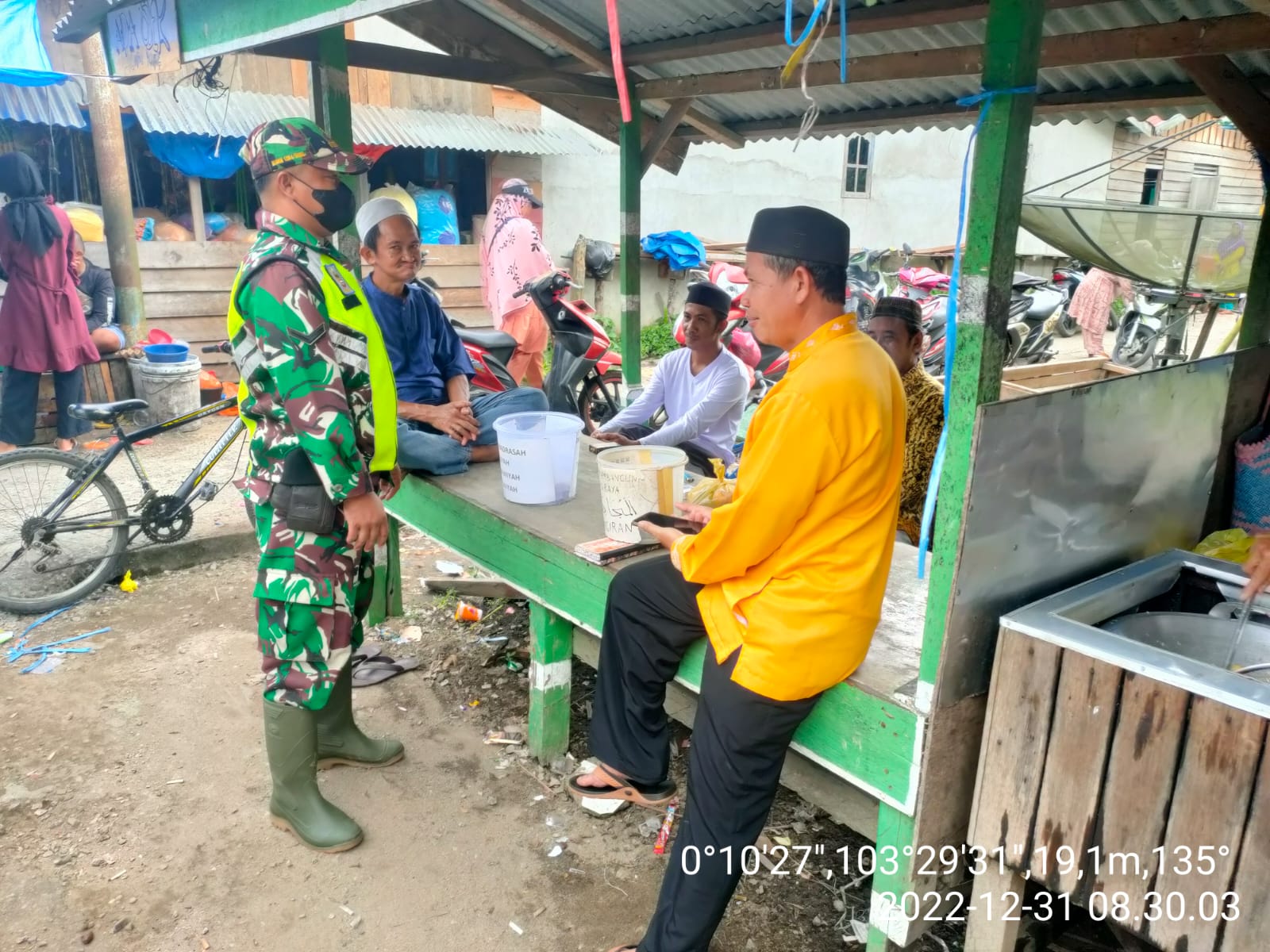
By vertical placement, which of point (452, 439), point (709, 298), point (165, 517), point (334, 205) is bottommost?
point (165, 517)

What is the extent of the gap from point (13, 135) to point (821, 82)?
7.40 meters

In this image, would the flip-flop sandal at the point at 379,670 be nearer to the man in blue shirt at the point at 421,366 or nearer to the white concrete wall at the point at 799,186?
the man in blue shirt at the point at 421,366

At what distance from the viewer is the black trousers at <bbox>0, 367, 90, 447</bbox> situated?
6332 millimetres

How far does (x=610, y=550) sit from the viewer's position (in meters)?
2.68

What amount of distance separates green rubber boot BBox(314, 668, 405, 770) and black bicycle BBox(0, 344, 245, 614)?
186 centimetres

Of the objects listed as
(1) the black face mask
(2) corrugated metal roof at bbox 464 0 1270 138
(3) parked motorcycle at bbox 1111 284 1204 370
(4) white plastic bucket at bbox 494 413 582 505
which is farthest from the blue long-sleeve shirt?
(3) parked motorcycle at bbox 1111 284 1204 370

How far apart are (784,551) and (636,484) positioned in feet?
2.48

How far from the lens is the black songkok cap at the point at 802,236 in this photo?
187 cm

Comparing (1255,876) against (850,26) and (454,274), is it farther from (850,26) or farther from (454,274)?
(454,274)

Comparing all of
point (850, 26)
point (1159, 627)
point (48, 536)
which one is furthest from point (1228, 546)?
point (48, 536)

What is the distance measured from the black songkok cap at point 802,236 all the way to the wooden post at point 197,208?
795cm

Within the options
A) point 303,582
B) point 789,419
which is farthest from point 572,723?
point 789,419

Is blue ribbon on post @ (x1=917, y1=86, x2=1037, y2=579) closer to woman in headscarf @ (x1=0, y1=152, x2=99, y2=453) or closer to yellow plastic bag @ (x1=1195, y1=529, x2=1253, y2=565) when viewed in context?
yellow plastic bag @ (x1=1195, y1=529, x2=1253, y2=565)

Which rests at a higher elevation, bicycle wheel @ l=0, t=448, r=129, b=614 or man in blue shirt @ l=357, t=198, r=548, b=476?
man in blue shirt @ l=357, t=198, r=548, b=476
